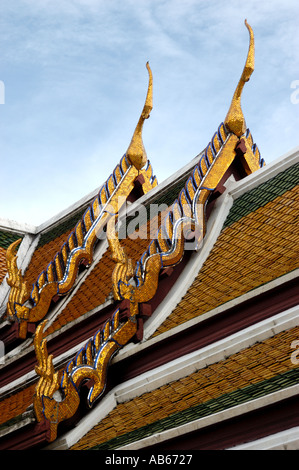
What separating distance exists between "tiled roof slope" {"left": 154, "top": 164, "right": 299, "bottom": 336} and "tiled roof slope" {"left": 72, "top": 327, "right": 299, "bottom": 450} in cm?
78

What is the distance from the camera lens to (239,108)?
10.2m

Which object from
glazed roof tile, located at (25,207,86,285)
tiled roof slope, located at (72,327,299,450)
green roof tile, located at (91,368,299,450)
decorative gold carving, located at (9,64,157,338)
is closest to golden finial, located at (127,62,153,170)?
decorative gold carving, located at (9,64,157,338)

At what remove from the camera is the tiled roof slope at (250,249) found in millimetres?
8047

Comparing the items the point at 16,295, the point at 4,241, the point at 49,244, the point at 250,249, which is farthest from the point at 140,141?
the point at 250,249

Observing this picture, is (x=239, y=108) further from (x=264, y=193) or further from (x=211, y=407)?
(x=211, y=407)

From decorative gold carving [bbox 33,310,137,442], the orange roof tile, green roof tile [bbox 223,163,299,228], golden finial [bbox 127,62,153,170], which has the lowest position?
decorative gold carving [bbox 33,310,137,442]

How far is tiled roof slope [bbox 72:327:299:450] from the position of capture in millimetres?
6629

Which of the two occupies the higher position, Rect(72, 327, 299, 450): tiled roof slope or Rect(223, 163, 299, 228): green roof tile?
Rect(223, 163, 299, 228): green roof tile

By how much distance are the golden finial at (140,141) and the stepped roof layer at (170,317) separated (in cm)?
2

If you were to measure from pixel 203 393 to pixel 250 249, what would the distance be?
1882 mm

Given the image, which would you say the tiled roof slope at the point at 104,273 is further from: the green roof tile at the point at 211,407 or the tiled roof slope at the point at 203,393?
the green roof tile at the point at 211,407

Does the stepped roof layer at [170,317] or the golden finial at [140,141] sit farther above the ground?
the golden finial at [140,141]

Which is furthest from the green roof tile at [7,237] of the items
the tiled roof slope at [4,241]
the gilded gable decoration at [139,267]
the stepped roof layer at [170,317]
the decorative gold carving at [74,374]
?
the decorative gold carving at [74,374]

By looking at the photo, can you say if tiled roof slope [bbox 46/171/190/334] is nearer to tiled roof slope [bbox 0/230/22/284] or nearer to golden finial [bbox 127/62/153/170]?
golden finial [bbox 127/62/153/170]
